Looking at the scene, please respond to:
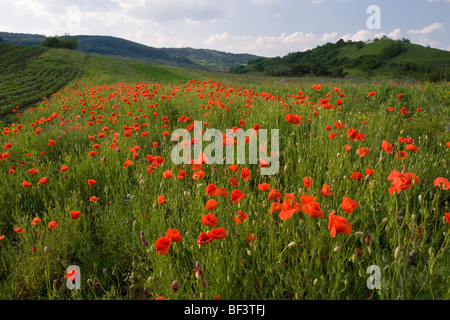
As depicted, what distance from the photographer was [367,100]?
617cm

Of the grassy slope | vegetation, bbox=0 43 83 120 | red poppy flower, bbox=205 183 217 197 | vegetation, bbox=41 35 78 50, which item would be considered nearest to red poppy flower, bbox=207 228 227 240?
red poppy flower, bbox=205 183 217 197

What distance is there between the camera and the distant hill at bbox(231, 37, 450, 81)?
49219 mm

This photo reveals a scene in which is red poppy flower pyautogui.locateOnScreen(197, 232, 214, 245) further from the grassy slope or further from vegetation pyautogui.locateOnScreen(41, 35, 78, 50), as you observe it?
vegetation pyautogui.locateOnScreen(41, 35, 78, 50)

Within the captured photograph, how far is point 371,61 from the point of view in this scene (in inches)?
2331

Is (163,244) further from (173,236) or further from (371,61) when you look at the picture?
(371,61)

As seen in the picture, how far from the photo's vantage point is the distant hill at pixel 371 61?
49219mm

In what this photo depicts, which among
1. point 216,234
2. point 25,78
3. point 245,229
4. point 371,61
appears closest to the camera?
point 216,234

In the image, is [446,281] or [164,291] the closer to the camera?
[446,281]

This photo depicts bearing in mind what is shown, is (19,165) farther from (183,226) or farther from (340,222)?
(340,222)

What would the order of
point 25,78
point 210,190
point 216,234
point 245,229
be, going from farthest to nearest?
point 25,78 < point 245,229 < point 210,190 < point 216,234

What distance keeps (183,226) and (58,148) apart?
3456 millimetres

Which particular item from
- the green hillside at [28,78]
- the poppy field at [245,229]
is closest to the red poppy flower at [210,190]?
the poppy field at [245,229]

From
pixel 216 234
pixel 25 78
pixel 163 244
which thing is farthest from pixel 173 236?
pixel 25 78
